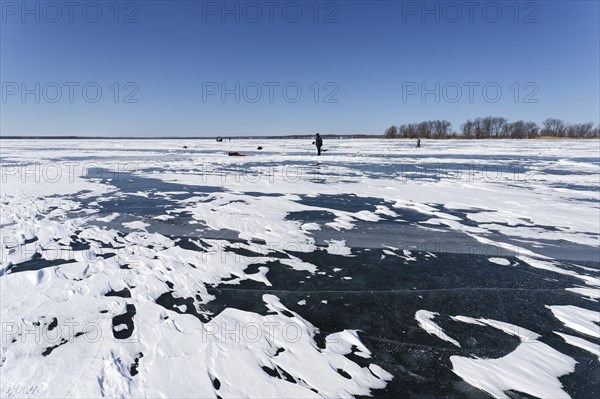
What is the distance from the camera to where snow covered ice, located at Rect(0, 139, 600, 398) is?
7.86 feet

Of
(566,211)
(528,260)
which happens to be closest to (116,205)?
(528,260)

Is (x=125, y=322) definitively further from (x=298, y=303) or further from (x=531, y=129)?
(x=531, y=129)

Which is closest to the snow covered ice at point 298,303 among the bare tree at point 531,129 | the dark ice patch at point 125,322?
the dark ice patch at point 125,322

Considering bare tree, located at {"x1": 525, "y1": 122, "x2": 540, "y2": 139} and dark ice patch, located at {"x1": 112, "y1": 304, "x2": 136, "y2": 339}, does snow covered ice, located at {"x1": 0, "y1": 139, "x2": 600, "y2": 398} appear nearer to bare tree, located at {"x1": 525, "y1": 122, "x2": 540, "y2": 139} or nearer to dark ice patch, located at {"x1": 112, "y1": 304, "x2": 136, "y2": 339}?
dark ice patch, located at {"x1": 112, "y1": 304, "x2": 136, "y2": 339}

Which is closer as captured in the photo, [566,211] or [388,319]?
[388,319]

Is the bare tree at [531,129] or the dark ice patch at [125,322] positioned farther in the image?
the bare tree at [531,129]

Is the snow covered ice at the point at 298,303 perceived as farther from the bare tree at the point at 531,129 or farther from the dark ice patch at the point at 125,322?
the bare tree at the point at 531,129

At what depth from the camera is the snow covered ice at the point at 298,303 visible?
2396 millimetres

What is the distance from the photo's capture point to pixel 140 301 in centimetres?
345

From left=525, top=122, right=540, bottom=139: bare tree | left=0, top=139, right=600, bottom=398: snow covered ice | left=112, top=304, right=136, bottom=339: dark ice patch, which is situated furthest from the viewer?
left=525, top=122, right=540, bottom=139: bare tree

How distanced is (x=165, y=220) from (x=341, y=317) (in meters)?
4.81

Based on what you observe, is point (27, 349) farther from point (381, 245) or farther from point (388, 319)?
point (381, 245)

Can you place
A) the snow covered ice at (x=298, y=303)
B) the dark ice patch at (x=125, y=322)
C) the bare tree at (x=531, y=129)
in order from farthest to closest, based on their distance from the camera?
the bare tree at (x=531, y=129), the dark ice patch at (x=125, y=322), the snow covered ice at (x=298, y=303)

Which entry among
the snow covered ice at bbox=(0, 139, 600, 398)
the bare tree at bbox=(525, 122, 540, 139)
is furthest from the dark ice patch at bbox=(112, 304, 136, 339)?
the bare tree at bbox=(525, 122, 540, 139)
